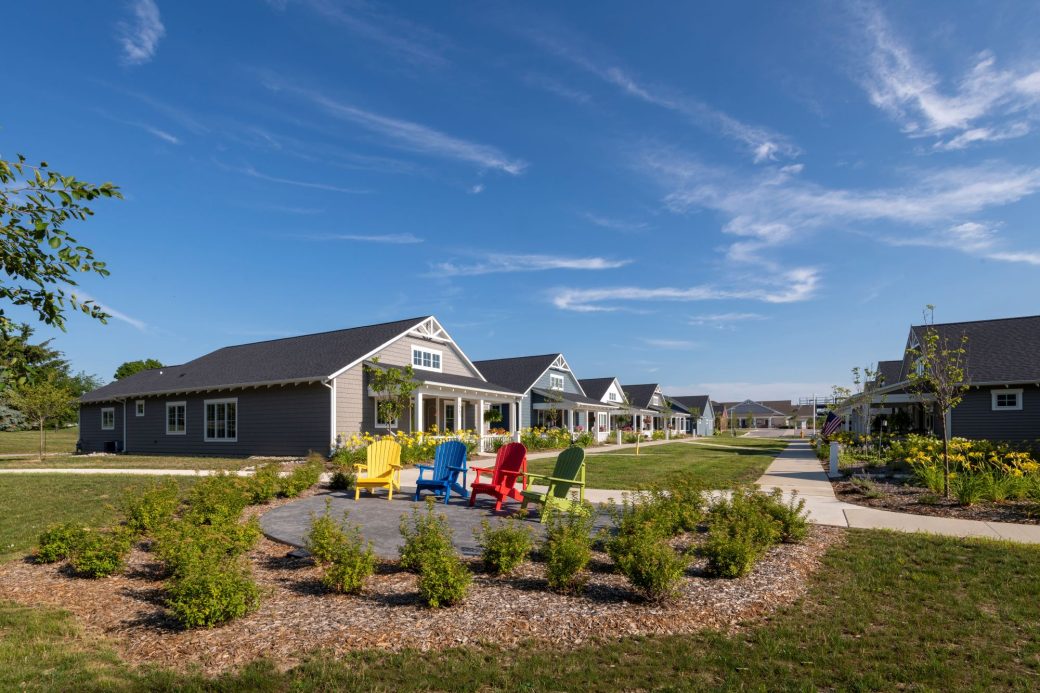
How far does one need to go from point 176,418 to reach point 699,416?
2068 inches

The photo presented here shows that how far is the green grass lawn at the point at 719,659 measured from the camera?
3.86 metres

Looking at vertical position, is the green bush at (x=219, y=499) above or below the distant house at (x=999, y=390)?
below

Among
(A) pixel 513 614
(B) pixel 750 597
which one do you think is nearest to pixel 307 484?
(A) pixel 513 614

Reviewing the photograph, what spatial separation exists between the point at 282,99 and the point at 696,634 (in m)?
12.7

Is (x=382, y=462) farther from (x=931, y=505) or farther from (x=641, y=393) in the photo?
(x=641, y=393)

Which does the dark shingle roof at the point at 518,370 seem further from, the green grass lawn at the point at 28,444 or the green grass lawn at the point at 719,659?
the green grass lawn at the point at 719,659

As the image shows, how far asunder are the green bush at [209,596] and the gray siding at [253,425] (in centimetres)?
1470

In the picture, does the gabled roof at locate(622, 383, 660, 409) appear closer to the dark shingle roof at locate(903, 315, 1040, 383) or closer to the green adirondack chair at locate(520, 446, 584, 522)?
the dark shingle roof at locate(903, 315, 1040, 383)

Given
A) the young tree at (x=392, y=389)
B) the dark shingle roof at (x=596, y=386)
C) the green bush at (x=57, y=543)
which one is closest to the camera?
the green bush at (x=57, y=543)

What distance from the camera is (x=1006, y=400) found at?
69.6 feet

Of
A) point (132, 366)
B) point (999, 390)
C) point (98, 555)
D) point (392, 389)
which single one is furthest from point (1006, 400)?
point (132, 366)

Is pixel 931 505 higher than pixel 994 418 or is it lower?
lower

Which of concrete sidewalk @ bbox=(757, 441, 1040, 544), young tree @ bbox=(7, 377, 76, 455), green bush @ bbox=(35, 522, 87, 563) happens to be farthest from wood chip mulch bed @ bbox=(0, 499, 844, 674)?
young tree @ bbox=(7, 377, 76, 455)

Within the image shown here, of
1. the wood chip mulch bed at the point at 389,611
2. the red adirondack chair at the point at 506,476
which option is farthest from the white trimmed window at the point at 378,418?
the wood chip mulch bed at the point at 389,611
